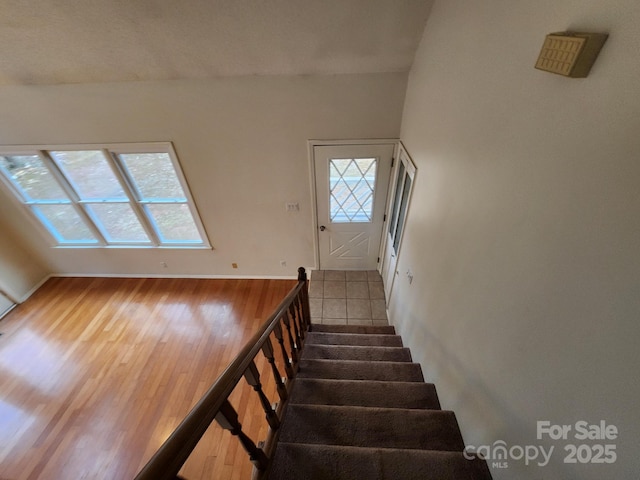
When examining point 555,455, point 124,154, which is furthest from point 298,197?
point 555,455

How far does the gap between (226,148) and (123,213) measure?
2009 millimetres

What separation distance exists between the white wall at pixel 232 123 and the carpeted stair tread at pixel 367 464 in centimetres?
268

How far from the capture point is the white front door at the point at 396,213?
8.70 feet

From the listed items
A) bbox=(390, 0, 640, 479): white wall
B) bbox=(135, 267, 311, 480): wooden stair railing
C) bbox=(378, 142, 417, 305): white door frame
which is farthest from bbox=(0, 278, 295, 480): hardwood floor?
bbox=(390, 0, 640, 479): white wall

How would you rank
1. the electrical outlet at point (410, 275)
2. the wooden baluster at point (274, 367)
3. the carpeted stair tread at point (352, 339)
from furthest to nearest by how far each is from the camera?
1. the carpeted stair tread at point (352, 339)
2. the electrical outlet at point (410, 275)
3. the wooden baluster at point (274, 367)

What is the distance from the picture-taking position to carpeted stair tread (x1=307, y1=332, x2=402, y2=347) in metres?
2.56

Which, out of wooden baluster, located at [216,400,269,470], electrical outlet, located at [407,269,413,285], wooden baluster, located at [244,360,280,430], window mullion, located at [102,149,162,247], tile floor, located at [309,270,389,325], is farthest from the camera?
tile floor, located at [309,270,389,325]

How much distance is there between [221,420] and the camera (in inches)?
33.1

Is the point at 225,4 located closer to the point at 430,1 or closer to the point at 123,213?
the point at 430,1

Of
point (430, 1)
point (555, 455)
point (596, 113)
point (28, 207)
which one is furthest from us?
point (28, 207)

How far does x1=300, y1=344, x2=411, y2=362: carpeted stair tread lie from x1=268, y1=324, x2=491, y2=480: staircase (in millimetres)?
33

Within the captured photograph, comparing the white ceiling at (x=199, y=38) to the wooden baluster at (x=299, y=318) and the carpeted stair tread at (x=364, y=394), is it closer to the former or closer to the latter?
the wooden baluster at (x=299, y=318)

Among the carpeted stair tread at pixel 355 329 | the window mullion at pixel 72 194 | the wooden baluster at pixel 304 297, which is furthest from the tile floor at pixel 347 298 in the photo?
the window mullion at pixel 72 194

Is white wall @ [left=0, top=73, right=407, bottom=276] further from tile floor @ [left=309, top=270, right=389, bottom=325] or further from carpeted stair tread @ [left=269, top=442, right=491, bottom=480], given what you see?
carpeted stair tread @ [left=269, top=442, right=491, bottom=480]
